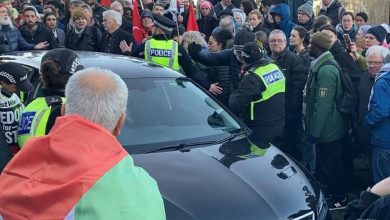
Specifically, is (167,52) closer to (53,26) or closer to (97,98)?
(53,26)

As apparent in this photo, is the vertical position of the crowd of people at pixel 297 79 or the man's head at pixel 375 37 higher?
the man's head at pixel 375 37

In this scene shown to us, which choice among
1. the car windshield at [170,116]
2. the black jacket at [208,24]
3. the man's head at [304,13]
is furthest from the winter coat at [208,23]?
the car windshield at [170,116]

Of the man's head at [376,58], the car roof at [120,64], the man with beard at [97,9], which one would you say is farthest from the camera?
the man with beard at [97,9]

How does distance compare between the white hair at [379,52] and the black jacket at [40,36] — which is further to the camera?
the black jacket at [40,36]

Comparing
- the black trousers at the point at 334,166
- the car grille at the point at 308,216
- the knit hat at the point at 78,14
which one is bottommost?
the black trousers at the point at 334,166

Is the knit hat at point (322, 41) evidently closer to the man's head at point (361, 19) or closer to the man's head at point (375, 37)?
the man's head at point (375, 37)

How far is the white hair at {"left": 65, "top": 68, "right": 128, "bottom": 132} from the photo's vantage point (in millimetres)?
2377

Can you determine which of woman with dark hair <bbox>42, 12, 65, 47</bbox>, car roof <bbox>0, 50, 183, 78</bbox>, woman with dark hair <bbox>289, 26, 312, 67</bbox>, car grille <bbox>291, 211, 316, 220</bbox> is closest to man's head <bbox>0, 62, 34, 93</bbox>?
car roof <bbox>0, 50, 183, 78</bbox>

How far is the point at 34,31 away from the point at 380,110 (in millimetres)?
6032

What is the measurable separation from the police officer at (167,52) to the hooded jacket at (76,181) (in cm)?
520

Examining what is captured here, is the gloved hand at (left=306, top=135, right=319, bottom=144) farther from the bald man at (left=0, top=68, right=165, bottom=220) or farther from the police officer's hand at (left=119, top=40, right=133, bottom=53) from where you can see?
the bald man at (left=0, top=68, right=165, bottom=220)

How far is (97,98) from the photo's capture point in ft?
7.91

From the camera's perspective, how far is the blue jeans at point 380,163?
6.14 metres

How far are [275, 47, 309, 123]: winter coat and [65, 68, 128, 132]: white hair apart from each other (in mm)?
4981
